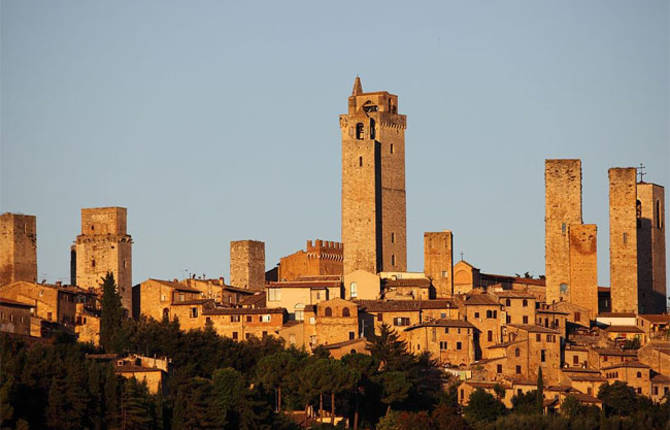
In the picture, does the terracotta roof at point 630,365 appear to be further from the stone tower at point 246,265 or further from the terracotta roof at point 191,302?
the stone tower at point 246,265

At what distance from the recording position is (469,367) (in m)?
75.1

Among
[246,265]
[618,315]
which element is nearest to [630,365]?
[618,315]

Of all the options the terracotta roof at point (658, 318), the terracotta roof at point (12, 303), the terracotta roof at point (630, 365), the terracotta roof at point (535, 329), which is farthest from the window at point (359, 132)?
the terracotta roof at point (630, 365)

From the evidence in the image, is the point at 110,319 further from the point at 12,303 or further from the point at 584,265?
the point at 584,265

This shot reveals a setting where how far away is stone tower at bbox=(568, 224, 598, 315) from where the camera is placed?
81.6 m

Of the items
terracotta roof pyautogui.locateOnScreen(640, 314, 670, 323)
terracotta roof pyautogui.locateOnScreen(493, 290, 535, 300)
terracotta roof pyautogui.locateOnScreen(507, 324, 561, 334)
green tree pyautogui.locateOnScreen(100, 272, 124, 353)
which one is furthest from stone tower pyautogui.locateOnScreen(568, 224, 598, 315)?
green tree pyautogui.locateOnScreen(100, 272, 124, 353)

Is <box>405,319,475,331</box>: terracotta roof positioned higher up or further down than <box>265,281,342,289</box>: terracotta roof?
further down

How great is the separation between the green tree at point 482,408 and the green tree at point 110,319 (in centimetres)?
1354

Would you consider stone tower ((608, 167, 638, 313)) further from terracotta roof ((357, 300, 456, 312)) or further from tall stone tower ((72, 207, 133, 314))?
tall stone tower ((72, 207, 133, 314))

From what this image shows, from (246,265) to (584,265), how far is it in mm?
17301

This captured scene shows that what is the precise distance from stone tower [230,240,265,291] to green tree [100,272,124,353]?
46.3ft

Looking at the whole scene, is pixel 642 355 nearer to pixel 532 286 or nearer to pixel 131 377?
pixel 532 286

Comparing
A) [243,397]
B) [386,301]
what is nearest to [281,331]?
[386,301]

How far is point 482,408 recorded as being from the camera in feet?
232
